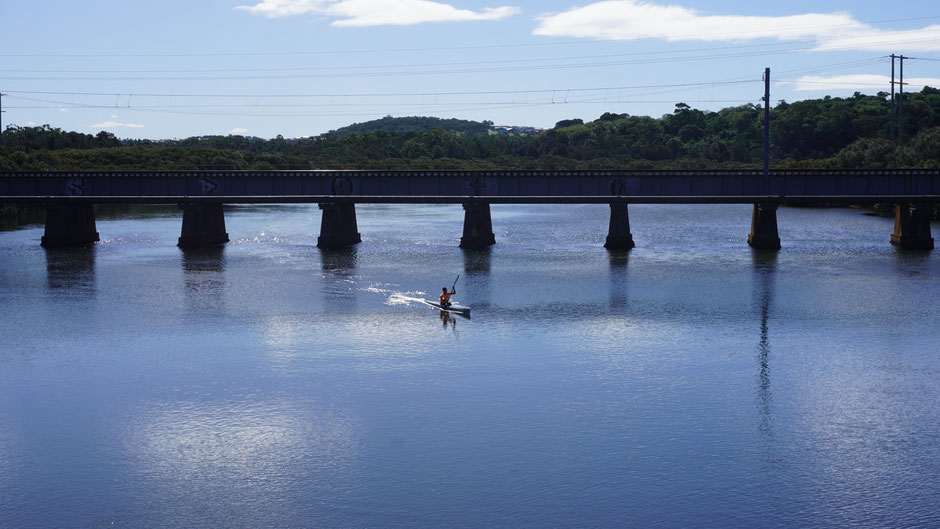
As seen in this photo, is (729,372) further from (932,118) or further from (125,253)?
(932,118)

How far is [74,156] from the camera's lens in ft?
586

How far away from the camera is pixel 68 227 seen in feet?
281

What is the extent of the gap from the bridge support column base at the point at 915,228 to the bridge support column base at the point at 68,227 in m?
71.7

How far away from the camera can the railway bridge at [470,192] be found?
78.2 meters

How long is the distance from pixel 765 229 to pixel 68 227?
61.4 metres

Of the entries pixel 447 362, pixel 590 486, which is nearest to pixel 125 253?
pixel 447 362

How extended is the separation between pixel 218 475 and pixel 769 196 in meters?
60.6

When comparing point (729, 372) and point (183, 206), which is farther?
point (183, 206)

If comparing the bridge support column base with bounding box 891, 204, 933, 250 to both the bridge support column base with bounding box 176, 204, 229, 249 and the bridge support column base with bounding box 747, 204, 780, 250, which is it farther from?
the bridge support column base with bounding box 176, 204, 229, 249

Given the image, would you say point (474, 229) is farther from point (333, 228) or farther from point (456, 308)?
point (456, 308)

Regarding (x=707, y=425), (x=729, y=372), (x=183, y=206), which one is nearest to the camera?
(x=707, y=425)

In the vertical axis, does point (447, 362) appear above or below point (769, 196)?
below

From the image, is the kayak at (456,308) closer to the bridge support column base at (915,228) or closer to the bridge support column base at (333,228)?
the bridge support column base at (333,228)

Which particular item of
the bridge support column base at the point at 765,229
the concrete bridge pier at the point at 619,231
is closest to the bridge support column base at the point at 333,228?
the concrete bridge pier at the point at 619,231
